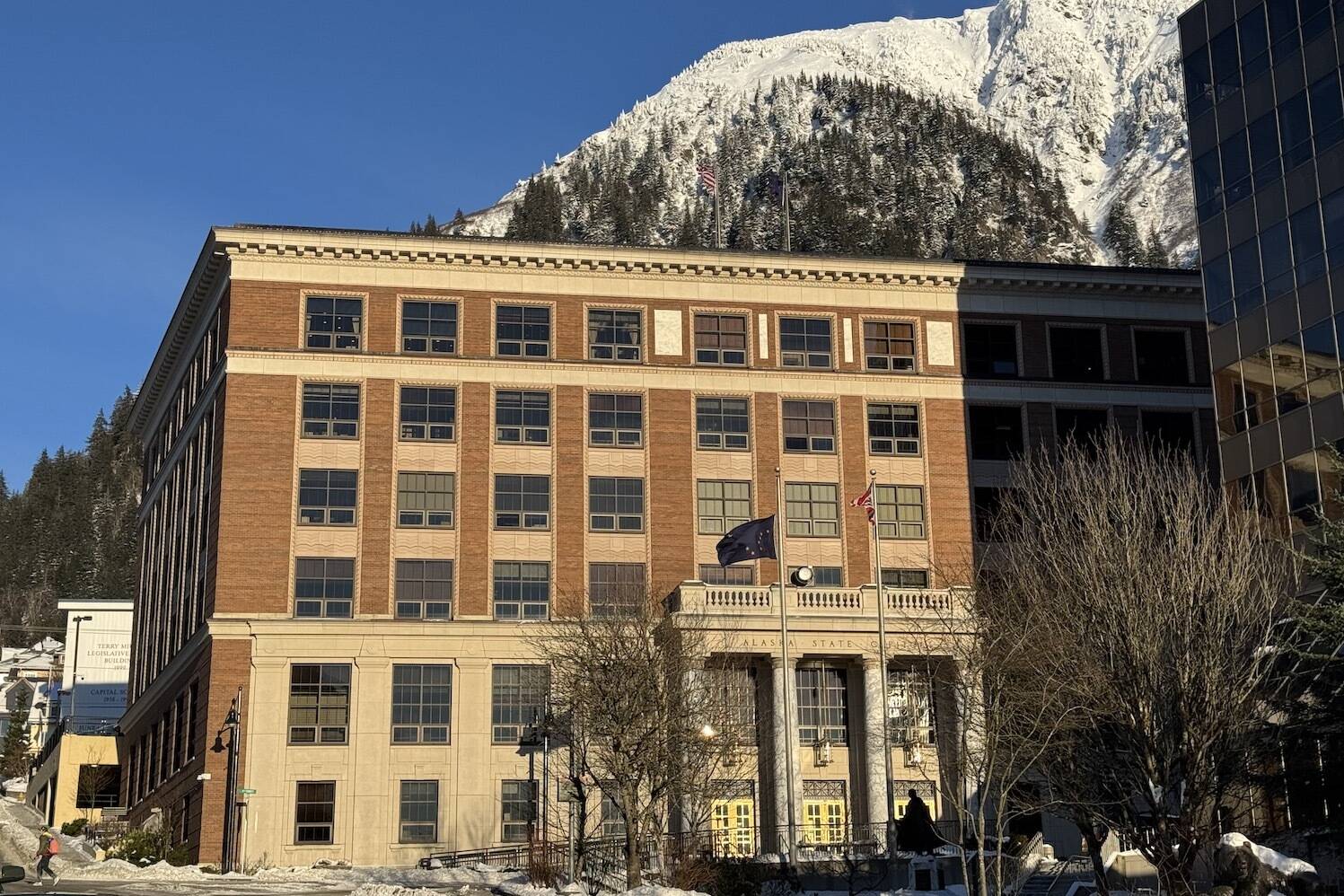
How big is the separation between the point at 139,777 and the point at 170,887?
112 feet

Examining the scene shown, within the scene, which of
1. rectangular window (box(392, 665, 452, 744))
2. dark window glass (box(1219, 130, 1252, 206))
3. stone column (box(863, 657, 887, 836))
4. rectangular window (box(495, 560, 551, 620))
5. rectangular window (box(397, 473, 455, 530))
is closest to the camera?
dark window glass (box(1219, 130, 1252, 206))

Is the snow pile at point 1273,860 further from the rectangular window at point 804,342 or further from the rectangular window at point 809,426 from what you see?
the rectangular window at point 804,342

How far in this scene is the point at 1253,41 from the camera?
2208 inches

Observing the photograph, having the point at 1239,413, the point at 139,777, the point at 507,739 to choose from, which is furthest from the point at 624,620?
the point at 139,777

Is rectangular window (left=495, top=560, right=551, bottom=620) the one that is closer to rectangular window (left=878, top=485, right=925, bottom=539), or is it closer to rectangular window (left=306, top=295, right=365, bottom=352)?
rectangular window (left=306, top=295, right=365, bottom=352)

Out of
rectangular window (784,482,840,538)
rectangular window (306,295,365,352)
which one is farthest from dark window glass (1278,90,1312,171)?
rectangular window (306,295,365,352)

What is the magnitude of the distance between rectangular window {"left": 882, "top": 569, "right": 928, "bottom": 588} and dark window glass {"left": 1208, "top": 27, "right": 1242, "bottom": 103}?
73.6ft

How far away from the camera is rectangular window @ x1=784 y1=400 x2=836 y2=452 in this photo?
72188mm

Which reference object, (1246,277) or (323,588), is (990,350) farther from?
(323,588)

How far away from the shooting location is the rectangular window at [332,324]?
70000 mm

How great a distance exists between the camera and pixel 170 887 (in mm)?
50375

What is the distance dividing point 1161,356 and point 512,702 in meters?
31.2

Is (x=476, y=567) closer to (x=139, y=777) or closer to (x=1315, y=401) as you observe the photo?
(x=139, y=777)

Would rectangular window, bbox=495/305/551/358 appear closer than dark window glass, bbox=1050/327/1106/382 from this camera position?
Yes
